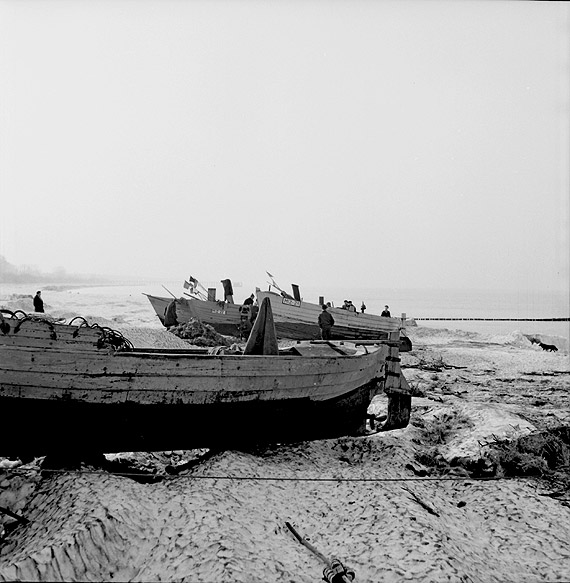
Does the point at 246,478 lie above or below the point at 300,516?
above

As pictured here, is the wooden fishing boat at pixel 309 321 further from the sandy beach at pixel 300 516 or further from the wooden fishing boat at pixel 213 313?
the sandy beach at pixel 300 516

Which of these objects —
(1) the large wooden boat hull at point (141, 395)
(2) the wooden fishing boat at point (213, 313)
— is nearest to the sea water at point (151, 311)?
(2) the wooden fishing boat at point (213, 313)

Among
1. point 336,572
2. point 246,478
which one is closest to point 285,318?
point 246,478

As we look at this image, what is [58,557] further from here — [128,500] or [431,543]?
[431,543]

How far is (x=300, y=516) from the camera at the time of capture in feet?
17.4

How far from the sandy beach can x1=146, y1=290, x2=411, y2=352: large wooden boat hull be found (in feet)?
38.0

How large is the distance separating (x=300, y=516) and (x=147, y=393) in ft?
8.26

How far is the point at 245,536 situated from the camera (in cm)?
470

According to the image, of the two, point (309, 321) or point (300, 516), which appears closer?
point (300, 516)

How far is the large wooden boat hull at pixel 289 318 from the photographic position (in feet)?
69.2

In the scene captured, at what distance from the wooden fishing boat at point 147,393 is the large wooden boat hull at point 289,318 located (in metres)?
11.3

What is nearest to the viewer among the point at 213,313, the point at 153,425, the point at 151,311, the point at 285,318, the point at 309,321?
the point at 153,425

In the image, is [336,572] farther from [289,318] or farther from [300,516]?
[289,318]

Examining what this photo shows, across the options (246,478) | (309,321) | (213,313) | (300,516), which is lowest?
(300,516)
